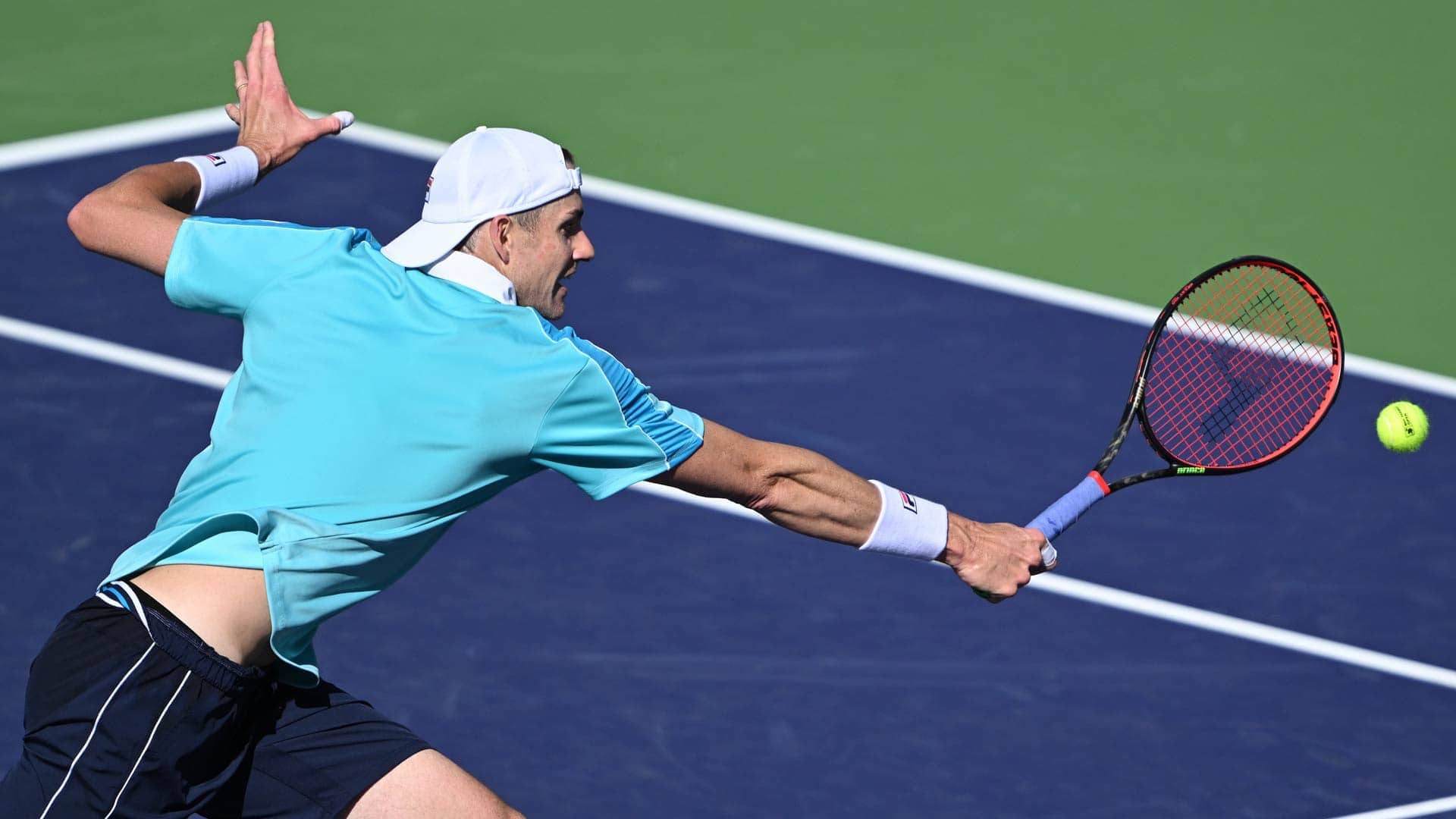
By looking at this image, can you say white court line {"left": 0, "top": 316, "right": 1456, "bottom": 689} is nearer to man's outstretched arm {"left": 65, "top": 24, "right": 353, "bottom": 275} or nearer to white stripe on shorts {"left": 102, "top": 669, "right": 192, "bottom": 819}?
man's outstretched arm {"left": 65, "top": 24, "right": 353, "bottom": 275}

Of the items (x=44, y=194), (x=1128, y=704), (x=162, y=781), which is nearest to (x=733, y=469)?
(x=162, y=781)

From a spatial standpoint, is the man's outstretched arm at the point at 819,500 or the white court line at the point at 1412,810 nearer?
the man's outstretched arm at the point at 819,500

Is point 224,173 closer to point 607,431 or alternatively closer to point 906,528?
point 607,431

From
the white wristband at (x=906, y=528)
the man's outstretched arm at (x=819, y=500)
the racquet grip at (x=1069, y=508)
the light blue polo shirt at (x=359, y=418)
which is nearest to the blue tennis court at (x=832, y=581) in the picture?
the racquet grip at (x=1069, y=508)

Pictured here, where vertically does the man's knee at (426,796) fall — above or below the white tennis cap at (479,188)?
below

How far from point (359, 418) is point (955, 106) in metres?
4.38

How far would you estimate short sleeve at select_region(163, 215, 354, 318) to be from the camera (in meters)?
4.61

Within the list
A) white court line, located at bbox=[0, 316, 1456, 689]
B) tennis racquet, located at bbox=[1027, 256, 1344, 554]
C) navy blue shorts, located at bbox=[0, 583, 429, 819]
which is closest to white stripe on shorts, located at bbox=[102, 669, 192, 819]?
navy blue shorts, located at bbox=[0, 583, 429, 819]

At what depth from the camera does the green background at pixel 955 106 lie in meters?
7.95

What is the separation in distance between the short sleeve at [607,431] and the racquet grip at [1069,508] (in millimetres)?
1255

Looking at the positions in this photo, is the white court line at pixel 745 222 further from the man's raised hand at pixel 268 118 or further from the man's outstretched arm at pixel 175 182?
the man's raised hand at pixel 268 118

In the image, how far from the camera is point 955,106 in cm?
→ 827

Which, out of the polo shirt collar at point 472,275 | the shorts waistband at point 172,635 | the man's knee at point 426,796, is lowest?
the man's knee at point 426,796

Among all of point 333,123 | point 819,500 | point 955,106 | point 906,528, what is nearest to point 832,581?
point 906,528
